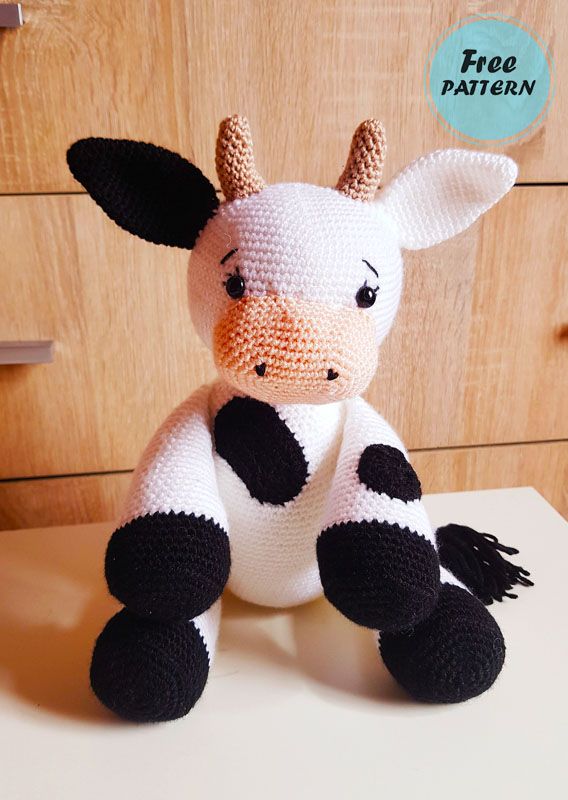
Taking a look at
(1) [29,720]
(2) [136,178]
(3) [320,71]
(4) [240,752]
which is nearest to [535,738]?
(4) [240,752]

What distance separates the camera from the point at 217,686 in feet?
1.41

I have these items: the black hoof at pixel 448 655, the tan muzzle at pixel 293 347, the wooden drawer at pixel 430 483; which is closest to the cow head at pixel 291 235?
the tan muzzle at pixel 293 347

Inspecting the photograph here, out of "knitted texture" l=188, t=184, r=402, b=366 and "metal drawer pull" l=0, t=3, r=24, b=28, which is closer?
"knitted texture" l=188, t=184, r=402, b=366

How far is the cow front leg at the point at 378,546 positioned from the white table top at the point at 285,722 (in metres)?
0.08

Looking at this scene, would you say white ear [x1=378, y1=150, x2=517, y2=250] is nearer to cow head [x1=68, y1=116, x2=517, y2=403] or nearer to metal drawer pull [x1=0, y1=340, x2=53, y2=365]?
cow head [x1=68, y1=116, x2=517, y2=403]

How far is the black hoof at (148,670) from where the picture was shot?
1.23 ft

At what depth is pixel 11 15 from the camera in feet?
1.76

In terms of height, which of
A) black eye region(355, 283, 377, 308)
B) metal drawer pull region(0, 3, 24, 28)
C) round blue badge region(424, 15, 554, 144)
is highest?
metal drawer pull region(0, 3, 24, 28)

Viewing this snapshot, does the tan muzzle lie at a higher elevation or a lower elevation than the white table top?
higher

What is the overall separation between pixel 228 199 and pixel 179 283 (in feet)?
0.82

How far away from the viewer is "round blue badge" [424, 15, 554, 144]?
60cm

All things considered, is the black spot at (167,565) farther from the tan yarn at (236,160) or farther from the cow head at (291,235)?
the tan yarn at (236,160)

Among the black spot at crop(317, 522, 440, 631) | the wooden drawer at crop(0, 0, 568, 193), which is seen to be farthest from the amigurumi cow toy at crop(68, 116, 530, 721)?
the wooden drawer at crop(0, 0, 568, 193)

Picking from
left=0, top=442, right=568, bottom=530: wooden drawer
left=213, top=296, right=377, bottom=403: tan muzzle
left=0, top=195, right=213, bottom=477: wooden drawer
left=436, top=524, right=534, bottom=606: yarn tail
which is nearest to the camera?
left=213, top=296, right=377, bottom=403: tan muzzle
